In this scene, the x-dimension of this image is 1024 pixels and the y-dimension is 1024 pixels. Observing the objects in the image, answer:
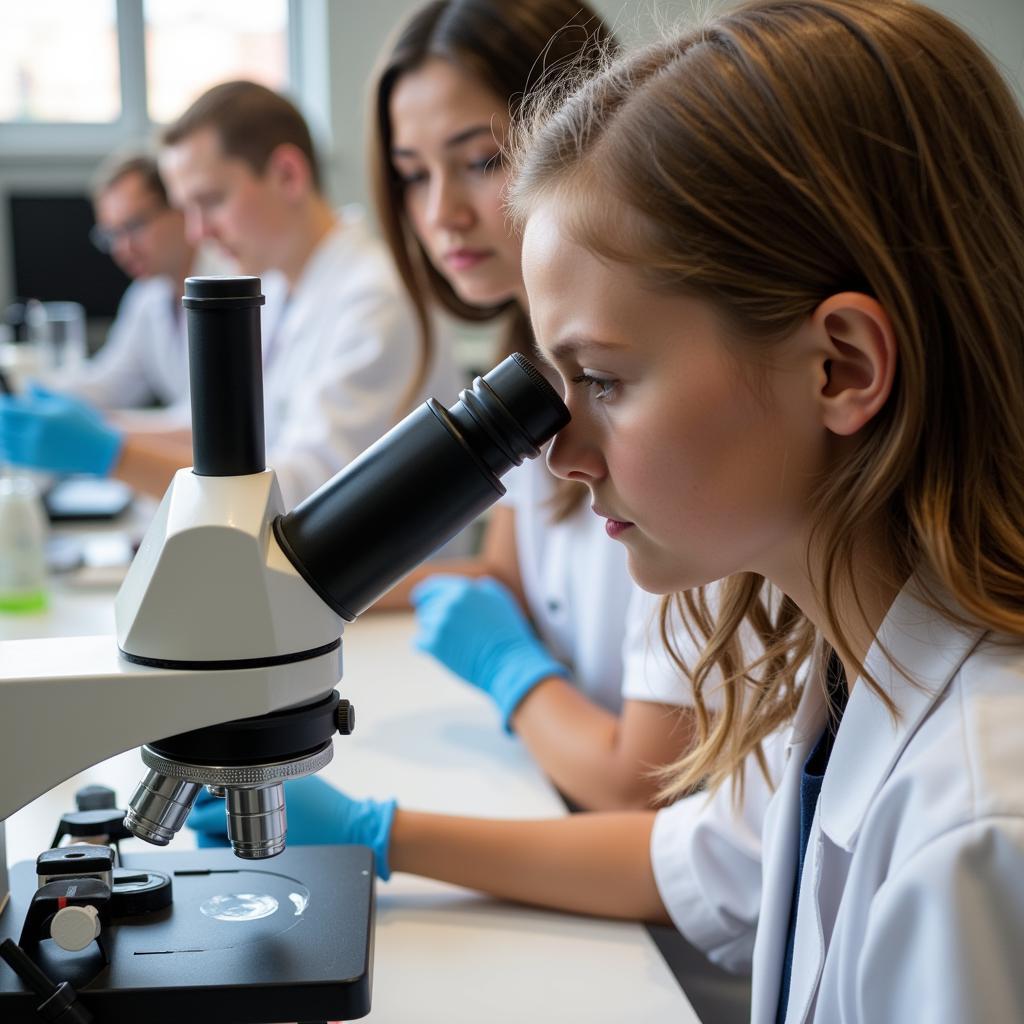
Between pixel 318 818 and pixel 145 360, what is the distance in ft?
9.02

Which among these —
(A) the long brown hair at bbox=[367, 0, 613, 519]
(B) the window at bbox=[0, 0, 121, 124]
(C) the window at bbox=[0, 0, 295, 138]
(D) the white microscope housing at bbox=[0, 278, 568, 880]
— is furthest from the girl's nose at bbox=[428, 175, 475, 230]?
(B) the window at bbox=[0, 0, 121, 124]

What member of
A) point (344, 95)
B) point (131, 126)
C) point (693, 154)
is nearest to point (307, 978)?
point (693, 154)

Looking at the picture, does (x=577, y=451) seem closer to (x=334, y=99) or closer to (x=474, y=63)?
(x=474, y=63)

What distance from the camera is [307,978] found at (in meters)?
0.63

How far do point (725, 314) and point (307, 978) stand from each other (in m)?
0.41

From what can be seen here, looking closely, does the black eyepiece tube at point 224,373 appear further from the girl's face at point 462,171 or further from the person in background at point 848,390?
the girl's face at point 462,171

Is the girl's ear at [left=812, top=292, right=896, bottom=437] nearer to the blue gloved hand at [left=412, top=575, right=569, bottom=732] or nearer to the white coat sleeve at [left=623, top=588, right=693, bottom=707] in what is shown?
the white coat sleeve at [left=623, top=588, right=693, bottom=707]

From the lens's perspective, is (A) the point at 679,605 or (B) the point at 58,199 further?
(B) the point at 58,199

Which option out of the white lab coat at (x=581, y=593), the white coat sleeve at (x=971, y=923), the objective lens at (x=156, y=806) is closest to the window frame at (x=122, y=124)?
the white lab coat at (x=581, y=593)

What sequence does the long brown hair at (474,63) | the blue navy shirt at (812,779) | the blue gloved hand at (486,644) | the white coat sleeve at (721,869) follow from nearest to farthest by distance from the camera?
the blue navy shirt at (812,779) < the white coat sleeve at (721,869) < the blue gloved hand at (486,644) < the long brown hair at (474,63)

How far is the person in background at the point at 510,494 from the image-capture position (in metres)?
1.17

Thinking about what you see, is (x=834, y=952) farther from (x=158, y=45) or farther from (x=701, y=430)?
(x=158, y=45)

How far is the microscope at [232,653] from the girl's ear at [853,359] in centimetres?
14

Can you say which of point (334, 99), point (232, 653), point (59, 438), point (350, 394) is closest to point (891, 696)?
point (232, 653)
